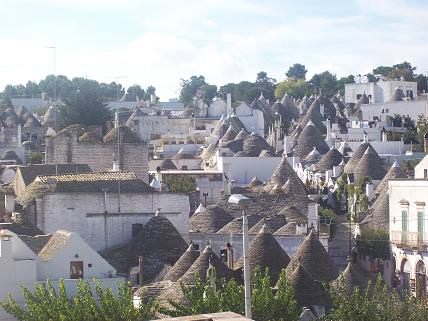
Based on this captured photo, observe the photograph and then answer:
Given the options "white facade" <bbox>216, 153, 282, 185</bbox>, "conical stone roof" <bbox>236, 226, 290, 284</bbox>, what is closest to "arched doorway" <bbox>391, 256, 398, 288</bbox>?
"conical stone roof" <bbox>236, 226, 290, 284</bbox>

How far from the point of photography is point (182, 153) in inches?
3533

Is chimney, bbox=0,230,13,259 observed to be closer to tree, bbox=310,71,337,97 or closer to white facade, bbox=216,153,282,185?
white facade, bbox=216,153,282,185

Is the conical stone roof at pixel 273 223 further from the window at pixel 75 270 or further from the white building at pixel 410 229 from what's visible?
the window at pixel 75 270

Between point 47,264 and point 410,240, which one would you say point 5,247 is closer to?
point 47,264

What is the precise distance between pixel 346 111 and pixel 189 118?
15.2 meters

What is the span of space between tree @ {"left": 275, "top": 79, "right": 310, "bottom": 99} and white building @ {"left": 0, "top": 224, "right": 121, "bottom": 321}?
11967 centimetres

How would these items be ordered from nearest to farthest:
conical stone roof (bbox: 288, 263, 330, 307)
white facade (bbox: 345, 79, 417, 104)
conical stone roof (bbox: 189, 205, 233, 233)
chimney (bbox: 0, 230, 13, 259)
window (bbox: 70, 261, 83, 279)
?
chimney (bbox: 0, 230, 13, 259) < conical stone roof (bbox: 288, 263, 330, 307) < window (bbox: 70, 261, 83, 279) < conical stone roof (bbox: 189, 205, 233, 233) < white facade (bbox: 345, 79, 417, 104)

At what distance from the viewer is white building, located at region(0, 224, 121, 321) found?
35.3 m

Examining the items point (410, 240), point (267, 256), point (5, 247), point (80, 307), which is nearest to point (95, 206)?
point (267, 256)

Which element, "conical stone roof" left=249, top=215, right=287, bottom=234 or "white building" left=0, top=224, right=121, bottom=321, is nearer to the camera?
"white building" left=0, top=224, right=121, bottom=321

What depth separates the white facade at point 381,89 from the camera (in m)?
121

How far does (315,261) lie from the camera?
42750mm

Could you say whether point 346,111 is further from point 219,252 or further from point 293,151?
point 219,252

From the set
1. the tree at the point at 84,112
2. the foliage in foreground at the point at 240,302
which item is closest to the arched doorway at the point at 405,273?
the foliage in foreground at the point at 240,302
